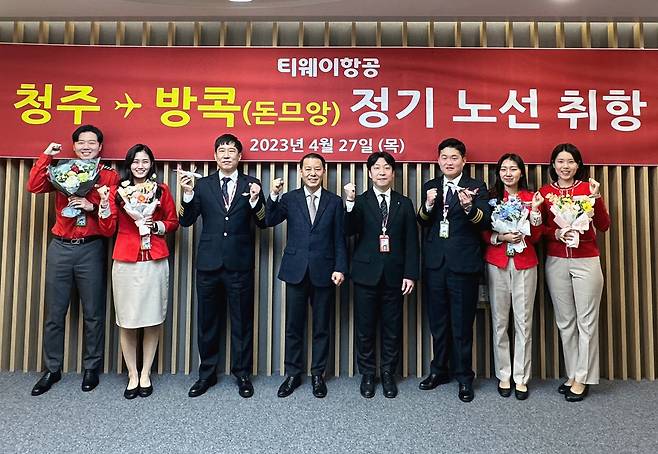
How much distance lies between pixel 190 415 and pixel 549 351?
3030 mm

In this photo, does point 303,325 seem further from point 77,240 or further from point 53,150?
point 53,150

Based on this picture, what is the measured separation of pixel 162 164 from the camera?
3.81 metres

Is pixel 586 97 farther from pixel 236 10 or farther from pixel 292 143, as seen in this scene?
pixel 236 10

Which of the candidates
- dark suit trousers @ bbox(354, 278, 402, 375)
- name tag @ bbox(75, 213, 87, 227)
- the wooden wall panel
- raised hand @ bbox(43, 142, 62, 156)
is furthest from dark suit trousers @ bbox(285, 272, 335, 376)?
raised hand @ bbox(43, 142, 62, 156)

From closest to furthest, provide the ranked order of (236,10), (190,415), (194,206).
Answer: (190,415)
(194,206)
(236,10)

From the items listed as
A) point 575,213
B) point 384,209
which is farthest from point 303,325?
point 575,213

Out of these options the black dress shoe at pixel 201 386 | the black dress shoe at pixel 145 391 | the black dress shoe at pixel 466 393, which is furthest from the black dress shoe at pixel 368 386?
the black dress shoe at pixel 145 391

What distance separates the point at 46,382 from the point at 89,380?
33 cm

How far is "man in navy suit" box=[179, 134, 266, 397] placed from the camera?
3270 mm

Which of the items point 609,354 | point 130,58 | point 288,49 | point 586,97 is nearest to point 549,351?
point 609,354

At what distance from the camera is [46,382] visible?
334 centimetres

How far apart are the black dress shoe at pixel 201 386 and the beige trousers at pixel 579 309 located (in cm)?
278

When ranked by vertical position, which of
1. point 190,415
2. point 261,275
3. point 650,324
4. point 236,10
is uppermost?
point 236,10

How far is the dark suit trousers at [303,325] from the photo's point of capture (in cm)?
331
